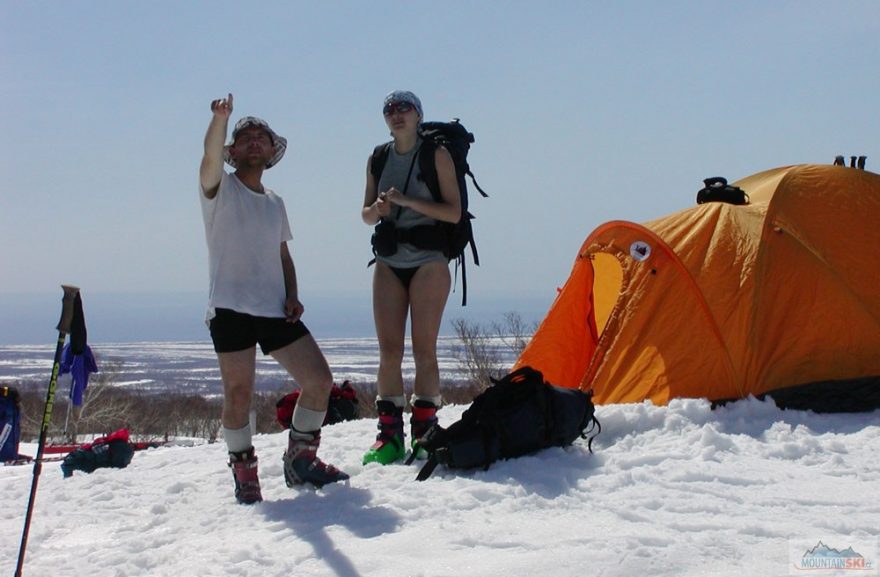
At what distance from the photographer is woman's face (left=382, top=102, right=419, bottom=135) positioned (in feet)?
18.7

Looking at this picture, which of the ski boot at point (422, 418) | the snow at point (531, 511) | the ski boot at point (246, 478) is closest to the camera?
the snow at point (531, 511)

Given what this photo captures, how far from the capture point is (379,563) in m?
3.83

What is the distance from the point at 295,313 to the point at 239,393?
23.0 inches

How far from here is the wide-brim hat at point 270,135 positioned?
519 cm

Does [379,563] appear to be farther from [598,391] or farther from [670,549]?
[598,391]

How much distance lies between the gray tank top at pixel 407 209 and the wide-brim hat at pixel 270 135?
85 cm

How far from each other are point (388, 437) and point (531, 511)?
1.63m

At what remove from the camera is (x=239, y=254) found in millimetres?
4988

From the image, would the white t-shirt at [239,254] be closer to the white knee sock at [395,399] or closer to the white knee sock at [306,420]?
the white knee sock at [306,420]

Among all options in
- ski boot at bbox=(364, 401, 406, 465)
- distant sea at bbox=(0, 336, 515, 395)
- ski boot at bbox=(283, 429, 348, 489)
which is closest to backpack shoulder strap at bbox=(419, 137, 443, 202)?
ski boot at bbox=(364, 401, 406, 465)

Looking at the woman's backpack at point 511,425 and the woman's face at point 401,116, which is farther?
the woman's face at point 401,116

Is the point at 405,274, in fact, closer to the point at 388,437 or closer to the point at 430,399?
the point at 430,399

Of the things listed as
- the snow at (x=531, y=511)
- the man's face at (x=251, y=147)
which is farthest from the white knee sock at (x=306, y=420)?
the man's face at (x=251, y=147)

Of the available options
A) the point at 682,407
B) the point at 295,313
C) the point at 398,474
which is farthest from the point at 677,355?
the point at 295,313
